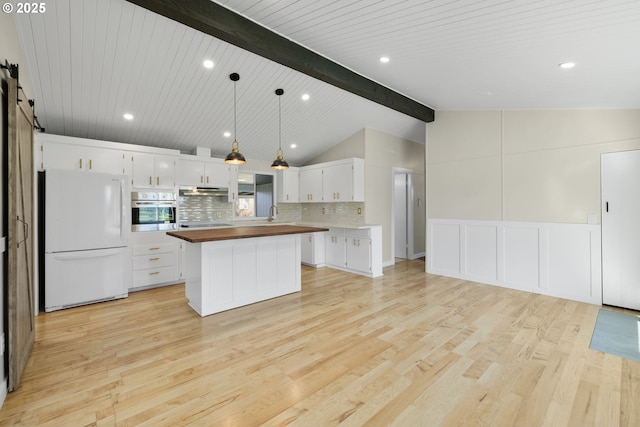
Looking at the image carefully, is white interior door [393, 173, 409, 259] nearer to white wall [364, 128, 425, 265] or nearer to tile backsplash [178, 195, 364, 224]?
white wall [364, 128, 425, 265]

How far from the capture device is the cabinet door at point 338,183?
5773mm

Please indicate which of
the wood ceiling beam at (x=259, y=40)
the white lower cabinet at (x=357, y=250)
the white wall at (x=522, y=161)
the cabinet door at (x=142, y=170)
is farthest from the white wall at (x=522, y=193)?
the cabinet door at (x=142, y=170)

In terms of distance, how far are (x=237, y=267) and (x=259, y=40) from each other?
2649 millimetres

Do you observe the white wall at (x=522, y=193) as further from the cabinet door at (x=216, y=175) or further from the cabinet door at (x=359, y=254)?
the cabinet door at (x=216, y=175)

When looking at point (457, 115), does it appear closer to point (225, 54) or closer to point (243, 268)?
point (225, 54)

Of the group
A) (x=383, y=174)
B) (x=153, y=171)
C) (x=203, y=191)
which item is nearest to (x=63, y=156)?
(x=153, y=171)

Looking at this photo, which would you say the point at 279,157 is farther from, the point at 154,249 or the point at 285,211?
the point at 285,211

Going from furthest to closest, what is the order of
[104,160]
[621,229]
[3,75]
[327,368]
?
[104,160], [621,229], [327,368], [3,75]

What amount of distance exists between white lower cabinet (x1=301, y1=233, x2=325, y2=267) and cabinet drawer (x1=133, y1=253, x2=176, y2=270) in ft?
8.55

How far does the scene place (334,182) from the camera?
6102 millimetres

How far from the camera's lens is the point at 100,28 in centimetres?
283

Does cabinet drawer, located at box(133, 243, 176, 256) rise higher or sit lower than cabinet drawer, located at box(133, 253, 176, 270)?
higher

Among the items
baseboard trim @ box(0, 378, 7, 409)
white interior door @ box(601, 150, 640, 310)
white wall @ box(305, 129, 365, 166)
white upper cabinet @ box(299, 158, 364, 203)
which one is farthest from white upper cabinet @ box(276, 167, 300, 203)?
white interior door @ box(601, 150, 640, 310)

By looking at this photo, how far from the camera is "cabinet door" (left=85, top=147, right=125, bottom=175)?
4254 millimetres
